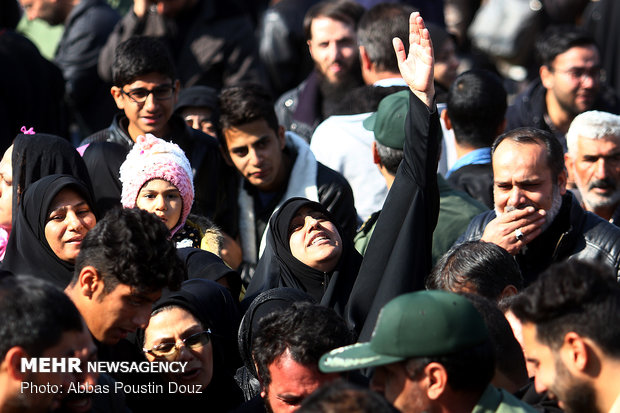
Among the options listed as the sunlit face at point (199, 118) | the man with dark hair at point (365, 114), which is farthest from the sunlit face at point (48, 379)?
the sunlit face at point (199, 118)

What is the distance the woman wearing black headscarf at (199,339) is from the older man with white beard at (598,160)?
8.11 ft

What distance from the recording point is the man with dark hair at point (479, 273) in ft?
15.4

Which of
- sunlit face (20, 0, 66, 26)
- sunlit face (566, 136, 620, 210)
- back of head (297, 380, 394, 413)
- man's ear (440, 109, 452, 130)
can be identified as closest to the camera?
back of head (297, 380, 394, 413)

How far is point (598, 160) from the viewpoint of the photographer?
633 cm

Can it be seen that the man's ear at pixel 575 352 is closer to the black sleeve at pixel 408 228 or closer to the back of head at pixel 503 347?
the back of head at pixel 503 347

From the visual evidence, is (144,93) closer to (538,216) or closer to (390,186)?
(390,186)

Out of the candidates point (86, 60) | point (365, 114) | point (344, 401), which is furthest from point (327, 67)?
point (344, 401)

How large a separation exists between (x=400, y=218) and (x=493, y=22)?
262 inches

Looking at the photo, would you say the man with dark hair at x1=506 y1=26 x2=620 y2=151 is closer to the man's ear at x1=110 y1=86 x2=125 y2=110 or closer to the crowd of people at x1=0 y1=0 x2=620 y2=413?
the crowd of people at x1=0 y1=0 x2=620 y2=413

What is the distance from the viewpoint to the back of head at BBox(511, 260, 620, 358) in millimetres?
3441

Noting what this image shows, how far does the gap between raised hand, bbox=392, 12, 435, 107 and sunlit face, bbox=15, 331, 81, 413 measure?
194 cm

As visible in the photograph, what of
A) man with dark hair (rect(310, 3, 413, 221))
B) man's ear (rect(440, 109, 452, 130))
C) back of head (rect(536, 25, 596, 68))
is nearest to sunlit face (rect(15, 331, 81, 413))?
man with dark hair (rect(310, 3, 413, 221))

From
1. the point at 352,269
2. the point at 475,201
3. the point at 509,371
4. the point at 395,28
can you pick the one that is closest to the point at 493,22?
the point at 395,28

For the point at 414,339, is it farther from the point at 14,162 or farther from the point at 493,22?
the point at 493,22
